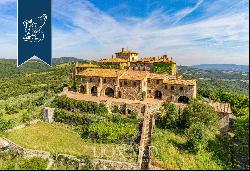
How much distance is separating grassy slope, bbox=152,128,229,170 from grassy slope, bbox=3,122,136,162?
9.72ft

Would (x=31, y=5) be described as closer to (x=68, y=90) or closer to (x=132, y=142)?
(x=132, y=142)

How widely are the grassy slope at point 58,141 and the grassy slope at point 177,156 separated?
2962 millimetres

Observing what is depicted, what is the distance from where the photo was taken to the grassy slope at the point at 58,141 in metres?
31.8

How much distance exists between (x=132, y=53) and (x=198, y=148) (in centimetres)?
3400

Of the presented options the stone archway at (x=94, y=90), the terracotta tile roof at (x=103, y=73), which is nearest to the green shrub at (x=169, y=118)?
the terracotta tile roof at (x=103, y=73)

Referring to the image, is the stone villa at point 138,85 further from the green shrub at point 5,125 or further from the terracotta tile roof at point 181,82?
the green shrub at point 5,125

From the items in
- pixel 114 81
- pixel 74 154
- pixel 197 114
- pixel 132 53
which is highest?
pixel 132 53

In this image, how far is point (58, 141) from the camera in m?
34.7

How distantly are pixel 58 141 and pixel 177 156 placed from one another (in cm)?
1304

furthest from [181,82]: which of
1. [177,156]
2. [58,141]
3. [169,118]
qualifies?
[58,141]

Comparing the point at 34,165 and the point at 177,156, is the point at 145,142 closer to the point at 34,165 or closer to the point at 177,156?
the point at 177,156

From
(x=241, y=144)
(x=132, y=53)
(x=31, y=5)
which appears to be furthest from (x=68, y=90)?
(x=241, y=144)

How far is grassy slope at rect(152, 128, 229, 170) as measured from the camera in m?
28.7

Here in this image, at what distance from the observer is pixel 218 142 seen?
1368 inches
